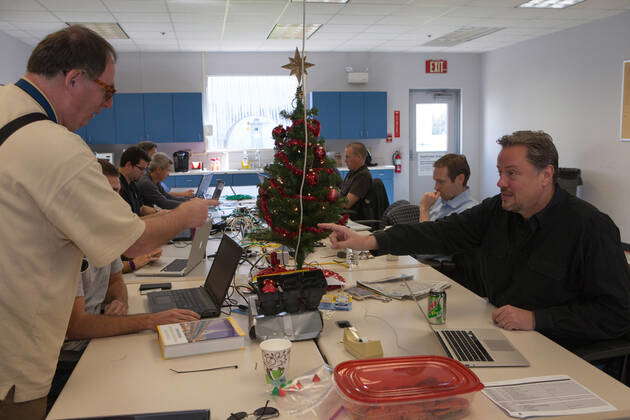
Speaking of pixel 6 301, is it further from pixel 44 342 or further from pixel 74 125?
pixel 74 125

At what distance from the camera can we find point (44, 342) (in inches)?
58.9

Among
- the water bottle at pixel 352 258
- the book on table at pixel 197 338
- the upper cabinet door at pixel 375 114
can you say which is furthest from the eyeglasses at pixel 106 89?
the upper cabinet door at pixel 375 114

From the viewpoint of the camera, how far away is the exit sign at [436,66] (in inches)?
390

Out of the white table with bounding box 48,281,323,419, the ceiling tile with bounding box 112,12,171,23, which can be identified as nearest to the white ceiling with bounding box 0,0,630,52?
the ceiling tile with bounding box 112,12,171,23

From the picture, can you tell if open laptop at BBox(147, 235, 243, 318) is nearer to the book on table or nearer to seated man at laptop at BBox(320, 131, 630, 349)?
the book on table

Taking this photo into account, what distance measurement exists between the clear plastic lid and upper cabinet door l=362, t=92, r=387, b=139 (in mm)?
8216

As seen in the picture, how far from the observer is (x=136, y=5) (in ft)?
19.3

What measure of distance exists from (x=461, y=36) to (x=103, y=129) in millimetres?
5893

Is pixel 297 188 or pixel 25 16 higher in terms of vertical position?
pixel 25 16

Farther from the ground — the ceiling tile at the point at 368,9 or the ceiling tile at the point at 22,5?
the ceiling tile at the point at 368,9

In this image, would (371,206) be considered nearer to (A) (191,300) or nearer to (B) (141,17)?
(A) (191,300)

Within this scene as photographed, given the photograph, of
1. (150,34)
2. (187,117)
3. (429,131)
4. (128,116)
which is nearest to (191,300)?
(150,34)

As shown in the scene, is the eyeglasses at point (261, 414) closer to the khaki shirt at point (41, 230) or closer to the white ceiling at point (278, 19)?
the khaki shirt at point (41, 230)

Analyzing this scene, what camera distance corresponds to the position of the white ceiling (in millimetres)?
6035
